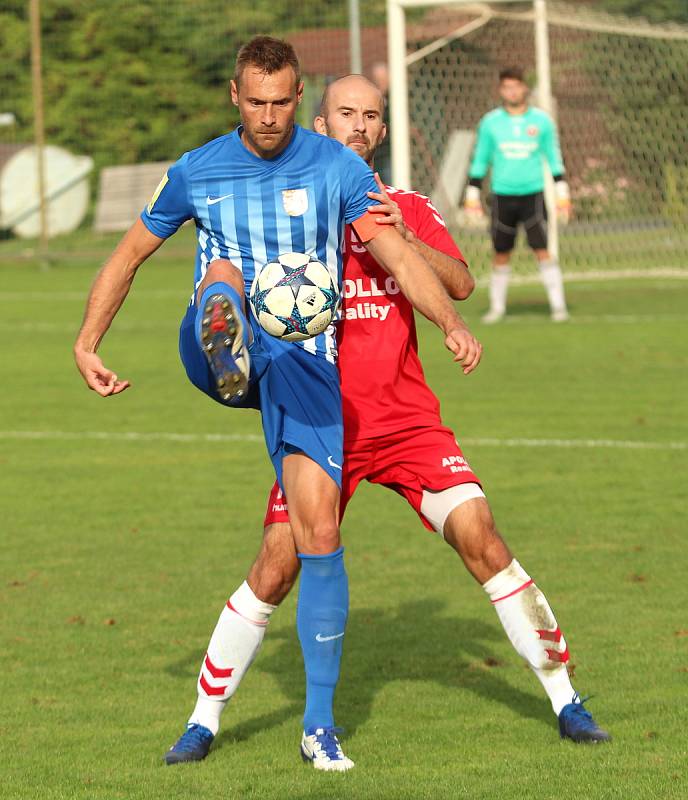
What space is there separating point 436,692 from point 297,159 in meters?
1.97

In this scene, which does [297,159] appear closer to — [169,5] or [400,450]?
[400,450]

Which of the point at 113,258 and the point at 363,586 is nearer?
→ the point at 113,258

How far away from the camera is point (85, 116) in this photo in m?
28.7

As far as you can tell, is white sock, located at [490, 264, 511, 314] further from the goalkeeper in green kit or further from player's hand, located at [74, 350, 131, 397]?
player's hand, located at [74, 350, 131, 397]

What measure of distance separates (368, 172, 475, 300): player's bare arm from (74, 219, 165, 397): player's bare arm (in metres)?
0.67

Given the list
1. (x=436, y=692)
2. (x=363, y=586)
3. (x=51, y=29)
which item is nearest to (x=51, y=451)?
(x=363, y=586)

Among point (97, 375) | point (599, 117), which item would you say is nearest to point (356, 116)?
point (97, 375)

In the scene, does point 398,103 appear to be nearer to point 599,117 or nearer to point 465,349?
point 599,117

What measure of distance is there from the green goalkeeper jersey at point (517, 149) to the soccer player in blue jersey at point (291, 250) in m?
11.5

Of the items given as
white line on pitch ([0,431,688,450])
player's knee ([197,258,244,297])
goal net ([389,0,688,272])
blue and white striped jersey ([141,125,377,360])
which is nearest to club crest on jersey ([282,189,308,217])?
blue and white striped jersey ([141,125,377,360])

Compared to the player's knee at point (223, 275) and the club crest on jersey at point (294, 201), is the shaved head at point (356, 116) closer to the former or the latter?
the club crest on jersey at point (294, 201)

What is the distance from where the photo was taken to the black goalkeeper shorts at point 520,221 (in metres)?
16.0

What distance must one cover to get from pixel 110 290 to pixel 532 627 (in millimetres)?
1637

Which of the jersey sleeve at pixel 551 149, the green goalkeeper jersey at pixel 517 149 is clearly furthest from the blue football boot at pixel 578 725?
the jersey sleeve at pixel 551 149
